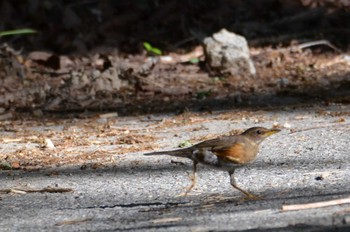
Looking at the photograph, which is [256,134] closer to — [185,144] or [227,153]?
[227,153]

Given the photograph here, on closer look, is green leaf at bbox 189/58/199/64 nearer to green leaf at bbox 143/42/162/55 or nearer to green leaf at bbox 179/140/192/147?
green leaf at bbox 143/42/162/55

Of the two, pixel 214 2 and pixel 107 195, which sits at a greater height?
pixel 214 2

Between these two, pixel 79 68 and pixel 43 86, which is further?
pixel 79 68

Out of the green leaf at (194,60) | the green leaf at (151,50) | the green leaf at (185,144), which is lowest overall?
the green leaf at (185,144)

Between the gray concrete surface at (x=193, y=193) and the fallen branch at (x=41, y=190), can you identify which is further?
the fallen branch at (x=41, y=190)

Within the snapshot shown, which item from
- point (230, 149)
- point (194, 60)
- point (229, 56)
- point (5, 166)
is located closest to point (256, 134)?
point (230, 149)

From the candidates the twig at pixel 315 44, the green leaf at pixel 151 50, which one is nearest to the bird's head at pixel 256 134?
the twig at pixel 315 44

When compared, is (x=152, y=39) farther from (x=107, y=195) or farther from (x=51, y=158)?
(x=107, y=195)

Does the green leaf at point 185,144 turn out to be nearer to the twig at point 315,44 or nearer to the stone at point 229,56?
the stone at point 229,56

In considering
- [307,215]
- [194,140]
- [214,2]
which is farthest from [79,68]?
[307,215]
